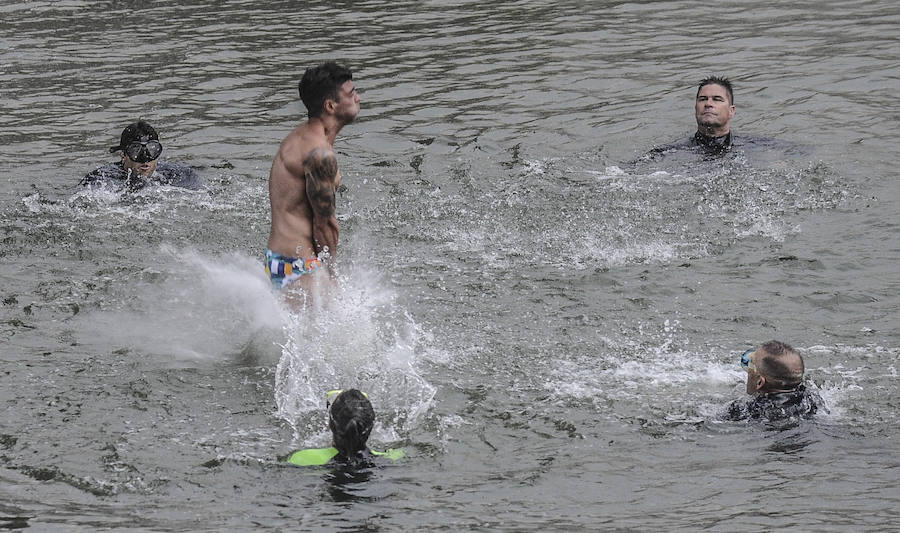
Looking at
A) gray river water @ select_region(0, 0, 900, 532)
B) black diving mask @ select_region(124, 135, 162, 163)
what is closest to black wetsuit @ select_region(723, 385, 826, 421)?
gray river water @ select_region(0, 0, 900, 532)

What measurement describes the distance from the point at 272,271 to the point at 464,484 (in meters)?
2.35

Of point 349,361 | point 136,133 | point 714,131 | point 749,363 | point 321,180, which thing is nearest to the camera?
point 749,363

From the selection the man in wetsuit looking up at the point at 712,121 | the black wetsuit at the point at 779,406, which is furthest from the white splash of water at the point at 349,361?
the man in wetsuit looking up at the point at 712,121

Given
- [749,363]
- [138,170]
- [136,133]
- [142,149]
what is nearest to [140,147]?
[142,149]

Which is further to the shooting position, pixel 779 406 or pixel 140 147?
pixel 140 147

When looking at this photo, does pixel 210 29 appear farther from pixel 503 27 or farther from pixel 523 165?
pixel 523 165

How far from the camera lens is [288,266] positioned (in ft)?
27.2

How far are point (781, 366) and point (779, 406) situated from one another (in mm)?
245

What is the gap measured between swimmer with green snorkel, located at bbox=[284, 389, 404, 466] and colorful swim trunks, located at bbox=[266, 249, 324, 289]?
154 centimetres

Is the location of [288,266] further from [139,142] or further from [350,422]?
[139,142]

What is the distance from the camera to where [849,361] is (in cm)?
832

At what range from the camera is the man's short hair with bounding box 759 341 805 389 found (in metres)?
7.43

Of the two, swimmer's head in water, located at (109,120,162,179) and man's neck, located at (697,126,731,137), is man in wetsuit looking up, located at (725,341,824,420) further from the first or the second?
swimmer's head in water, located at (109,120,162,179)

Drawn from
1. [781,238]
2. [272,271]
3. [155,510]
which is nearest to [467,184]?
[781,238]
